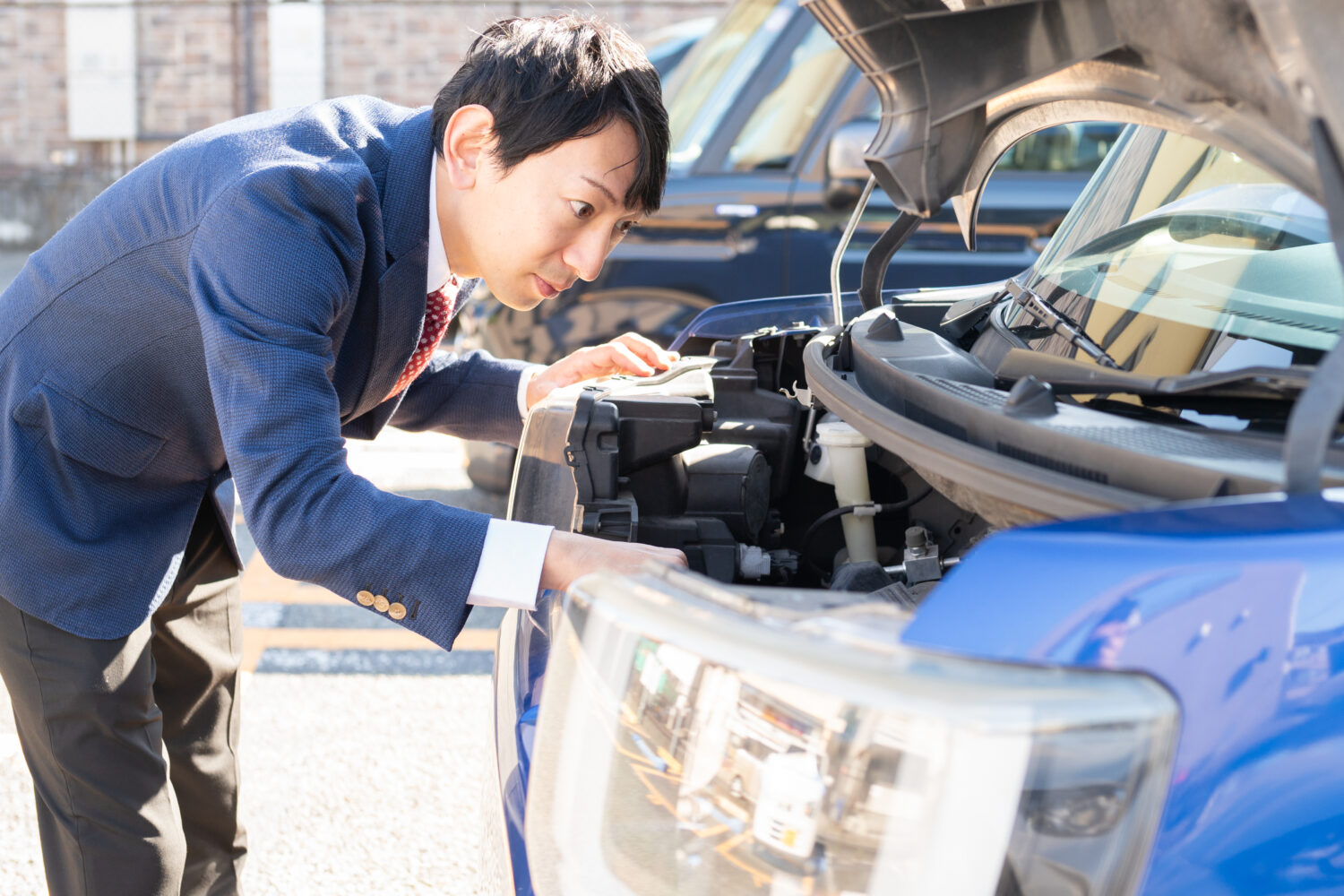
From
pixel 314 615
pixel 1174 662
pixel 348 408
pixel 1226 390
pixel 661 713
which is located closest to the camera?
pixel 1174 662

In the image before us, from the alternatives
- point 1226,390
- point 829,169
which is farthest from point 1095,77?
point 829,169

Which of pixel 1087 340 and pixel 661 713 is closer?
pixel 661 713

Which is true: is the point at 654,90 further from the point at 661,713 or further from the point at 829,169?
the point at 829,169

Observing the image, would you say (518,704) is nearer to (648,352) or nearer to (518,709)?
(518,709)

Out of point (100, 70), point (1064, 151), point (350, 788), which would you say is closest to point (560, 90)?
point (350, 788)

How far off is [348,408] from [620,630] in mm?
888

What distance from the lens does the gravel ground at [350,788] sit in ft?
7.64

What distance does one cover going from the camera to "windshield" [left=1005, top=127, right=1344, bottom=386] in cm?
128

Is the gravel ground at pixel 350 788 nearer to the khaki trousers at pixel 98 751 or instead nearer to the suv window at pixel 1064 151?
the khaki trousers at pixel 98 751

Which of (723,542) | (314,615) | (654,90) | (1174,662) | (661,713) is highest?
(654,90)

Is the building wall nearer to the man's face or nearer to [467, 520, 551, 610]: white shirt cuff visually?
the man's face

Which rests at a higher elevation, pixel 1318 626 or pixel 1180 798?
pixel 1318 626

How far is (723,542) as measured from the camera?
163 cm

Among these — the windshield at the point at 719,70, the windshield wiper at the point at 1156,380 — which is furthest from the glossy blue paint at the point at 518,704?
the windshield at the point at 719,70
